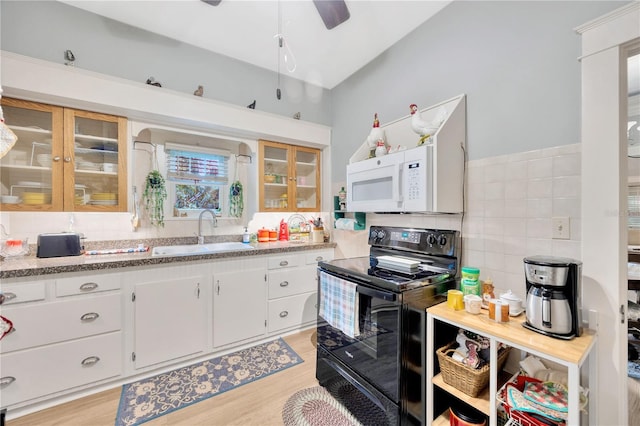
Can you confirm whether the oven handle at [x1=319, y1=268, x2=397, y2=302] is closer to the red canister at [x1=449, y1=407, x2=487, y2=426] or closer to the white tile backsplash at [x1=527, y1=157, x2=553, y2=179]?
the red canister at [x1=449, y1=407, x2=487, y2=426]

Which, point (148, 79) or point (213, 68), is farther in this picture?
point (213, 68)

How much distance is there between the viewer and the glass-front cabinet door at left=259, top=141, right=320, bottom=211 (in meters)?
2.92

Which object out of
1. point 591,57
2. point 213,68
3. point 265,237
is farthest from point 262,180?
point 591,57

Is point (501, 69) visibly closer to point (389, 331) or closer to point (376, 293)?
point (376, 293)

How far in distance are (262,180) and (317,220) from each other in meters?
0.80

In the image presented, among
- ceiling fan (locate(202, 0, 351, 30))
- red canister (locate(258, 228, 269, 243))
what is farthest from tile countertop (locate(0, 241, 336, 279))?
ceiling fan (locate(202, 0, 351, 30))

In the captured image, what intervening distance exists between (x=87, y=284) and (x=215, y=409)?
1.17m

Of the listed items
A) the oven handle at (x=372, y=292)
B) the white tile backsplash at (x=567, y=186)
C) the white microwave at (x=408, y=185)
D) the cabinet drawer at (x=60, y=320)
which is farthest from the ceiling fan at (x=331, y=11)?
the cabinet drawer at (x=60, y=320)

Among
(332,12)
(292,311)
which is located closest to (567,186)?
(332,12)

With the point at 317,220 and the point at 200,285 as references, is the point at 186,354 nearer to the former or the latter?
the point at 200,285

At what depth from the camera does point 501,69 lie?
1.60 metres

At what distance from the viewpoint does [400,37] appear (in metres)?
2.25

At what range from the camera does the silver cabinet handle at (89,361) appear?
1.71 metres

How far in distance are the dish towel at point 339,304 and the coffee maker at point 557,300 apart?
85cm
